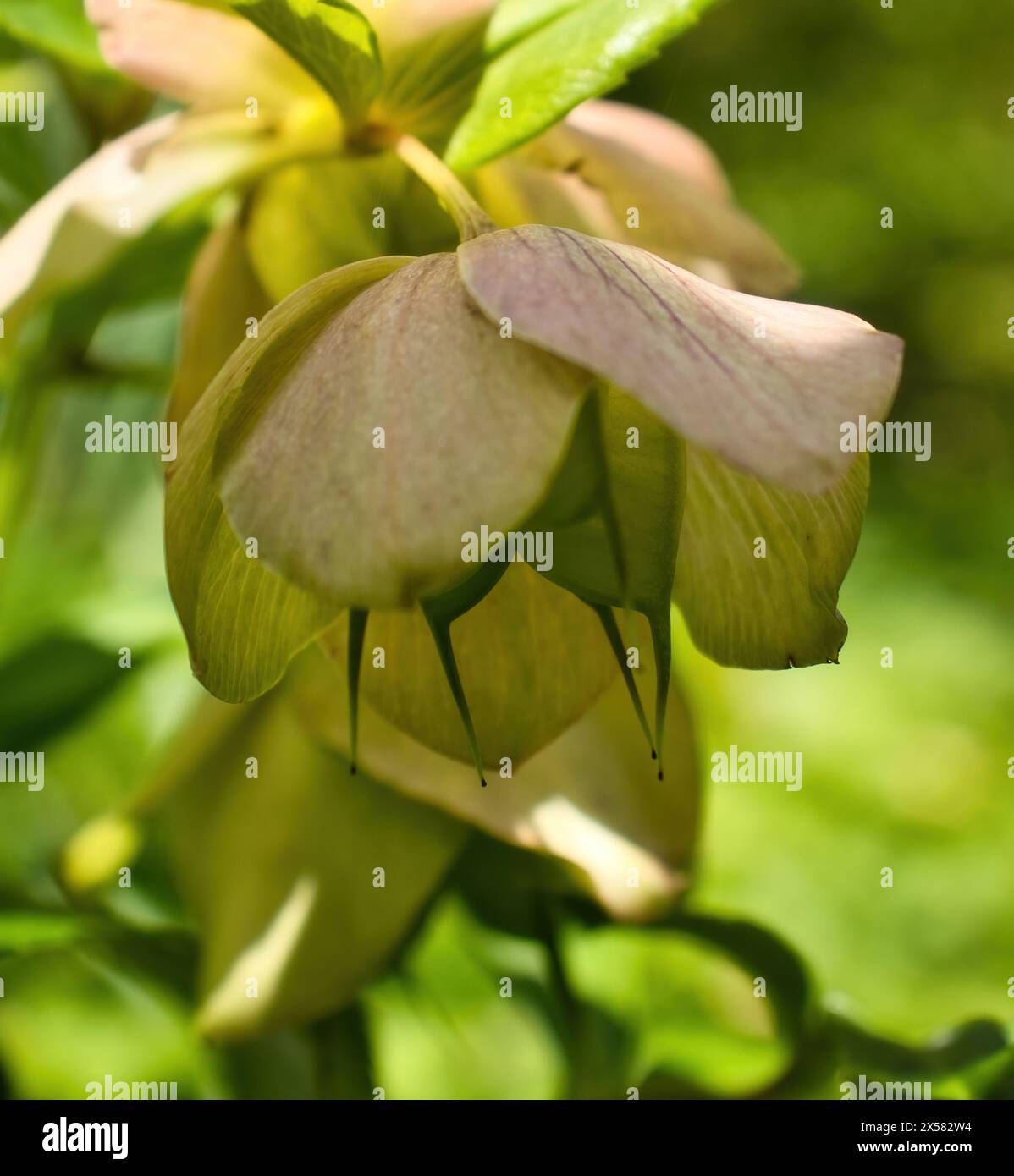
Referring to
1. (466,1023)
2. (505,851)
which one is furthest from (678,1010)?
(505,851)

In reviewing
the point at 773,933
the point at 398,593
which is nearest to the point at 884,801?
the point at 773,933

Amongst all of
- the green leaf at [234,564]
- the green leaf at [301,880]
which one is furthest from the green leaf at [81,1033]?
the green leaf at [234,564]

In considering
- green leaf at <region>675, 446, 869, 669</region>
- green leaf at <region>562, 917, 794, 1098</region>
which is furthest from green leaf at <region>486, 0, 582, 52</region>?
green leaf at <region>562, 917, 794, 1098</region>

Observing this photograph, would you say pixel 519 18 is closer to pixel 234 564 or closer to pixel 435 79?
pixel 435 79

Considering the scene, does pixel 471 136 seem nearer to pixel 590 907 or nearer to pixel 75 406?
pixel 590 907

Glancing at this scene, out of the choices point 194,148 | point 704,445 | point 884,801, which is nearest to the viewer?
point 704,445

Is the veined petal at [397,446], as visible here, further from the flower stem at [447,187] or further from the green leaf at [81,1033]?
the green leaf at [81,1033]
